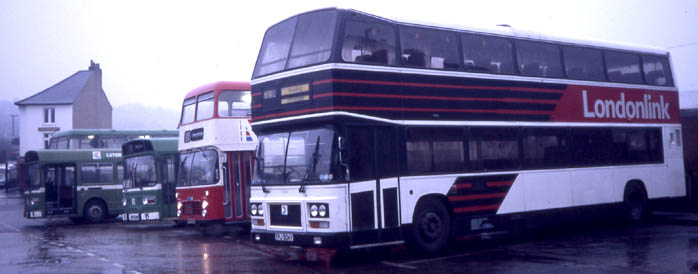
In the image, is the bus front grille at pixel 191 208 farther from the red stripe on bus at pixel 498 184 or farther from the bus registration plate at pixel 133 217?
the red stripe on bus at pixel 498 184

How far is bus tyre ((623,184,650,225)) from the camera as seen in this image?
54.9 ft

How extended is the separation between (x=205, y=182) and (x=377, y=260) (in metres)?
7.64

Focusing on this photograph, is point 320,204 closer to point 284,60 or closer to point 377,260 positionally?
point 377,260

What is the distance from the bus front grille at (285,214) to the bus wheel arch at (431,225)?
2.13m

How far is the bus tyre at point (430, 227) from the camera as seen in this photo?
12.4 meters

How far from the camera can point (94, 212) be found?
1048 inches

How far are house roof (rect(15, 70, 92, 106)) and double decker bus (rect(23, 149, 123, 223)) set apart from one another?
44.9 meters

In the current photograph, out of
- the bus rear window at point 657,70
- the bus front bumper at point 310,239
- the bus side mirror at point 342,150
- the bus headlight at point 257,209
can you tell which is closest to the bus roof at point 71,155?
the bus headlight at point 257,209

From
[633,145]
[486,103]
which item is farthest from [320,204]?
[633,145]

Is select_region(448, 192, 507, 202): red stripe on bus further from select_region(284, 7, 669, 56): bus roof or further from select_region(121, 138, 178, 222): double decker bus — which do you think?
select_region(121, 138, 178, 222): double decker bus

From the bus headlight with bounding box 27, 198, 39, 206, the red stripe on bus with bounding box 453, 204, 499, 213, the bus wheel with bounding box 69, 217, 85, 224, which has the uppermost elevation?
the bus headlight with bounding box 27, 198, 39, 206

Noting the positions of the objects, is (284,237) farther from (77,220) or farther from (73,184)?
(77,220)

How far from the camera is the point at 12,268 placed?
12070 millimetres

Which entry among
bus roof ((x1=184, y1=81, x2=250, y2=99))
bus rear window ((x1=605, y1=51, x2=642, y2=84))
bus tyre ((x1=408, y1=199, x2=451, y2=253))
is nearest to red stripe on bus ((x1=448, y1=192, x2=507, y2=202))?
bus tyre ((x1=408, y1=199, x2=451, y2=253))
